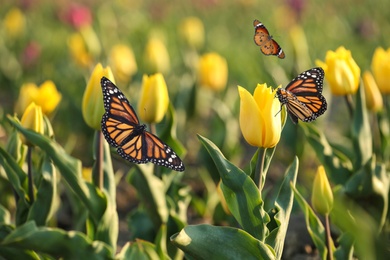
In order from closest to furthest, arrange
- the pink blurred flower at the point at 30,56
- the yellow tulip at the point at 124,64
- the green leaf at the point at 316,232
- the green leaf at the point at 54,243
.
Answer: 1. the green leaf at the point at 54,243
2. the green leaf at the point at 316,232
3. the yellow tulip at the point at 124,64
4. the pink blurred flower at the point at 30,56

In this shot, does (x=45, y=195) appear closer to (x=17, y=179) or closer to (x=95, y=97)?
(x=17, y=179)

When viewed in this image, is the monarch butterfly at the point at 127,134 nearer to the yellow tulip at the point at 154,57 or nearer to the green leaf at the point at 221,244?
the green leaf at the point at 221,244

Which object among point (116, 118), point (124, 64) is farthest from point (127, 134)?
point (124, 64)

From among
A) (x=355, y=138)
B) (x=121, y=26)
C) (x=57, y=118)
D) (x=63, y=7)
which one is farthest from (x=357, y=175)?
(x=63, y=7)

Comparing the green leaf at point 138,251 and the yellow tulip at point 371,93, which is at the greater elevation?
the yellow tulip at point 371,93

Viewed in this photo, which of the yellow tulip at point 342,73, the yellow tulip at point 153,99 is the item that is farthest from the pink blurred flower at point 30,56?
the yellow tulip at point 342,73

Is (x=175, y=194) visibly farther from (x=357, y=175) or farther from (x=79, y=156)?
(x=79, y=156)
